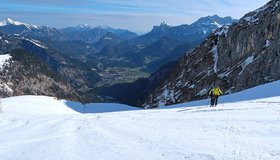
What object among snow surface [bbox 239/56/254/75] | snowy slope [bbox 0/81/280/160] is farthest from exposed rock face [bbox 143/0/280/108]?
snowy slope [bbox 0/81/280/160]

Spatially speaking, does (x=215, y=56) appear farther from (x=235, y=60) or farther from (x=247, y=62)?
(x=247, y=62)

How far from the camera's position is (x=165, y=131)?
995 inches

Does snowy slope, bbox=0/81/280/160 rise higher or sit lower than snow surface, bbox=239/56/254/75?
lower

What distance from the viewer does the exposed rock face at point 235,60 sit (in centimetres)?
9819

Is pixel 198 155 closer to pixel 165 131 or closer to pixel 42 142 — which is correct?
pixel 165 131

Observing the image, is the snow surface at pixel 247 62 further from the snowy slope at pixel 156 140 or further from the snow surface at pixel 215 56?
the snowy slope at pixel 156 140

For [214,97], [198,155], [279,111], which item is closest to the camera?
[198,155]

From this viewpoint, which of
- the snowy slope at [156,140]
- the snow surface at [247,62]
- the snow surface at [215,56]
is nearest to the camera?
the snowy slope at [156,140]

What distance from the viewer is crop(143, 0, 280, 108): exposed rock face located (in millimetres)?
98188

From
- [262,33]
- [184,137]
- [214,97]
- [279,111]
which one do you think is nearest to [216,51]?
[262,33]

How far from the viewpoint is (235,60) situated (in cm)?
11462

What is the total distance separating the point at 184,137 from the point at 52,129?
13263 mm

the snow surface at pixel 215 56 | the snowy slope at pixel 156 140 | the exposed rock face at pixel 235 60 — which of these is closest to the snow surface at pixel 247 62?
the exposed rock face at pixel 235 60

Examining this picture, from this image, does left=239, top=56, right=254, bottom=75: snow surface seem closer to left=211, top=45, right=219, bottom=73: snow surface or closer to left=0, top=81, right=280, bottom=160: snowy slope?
left=211, top=45, right=219, bottom=73: snow surface
